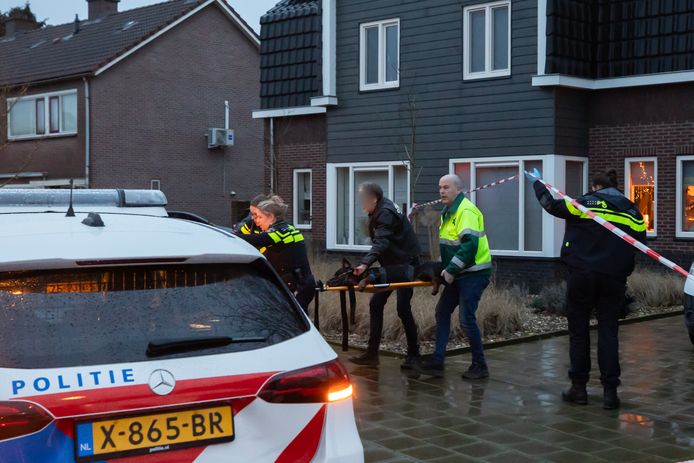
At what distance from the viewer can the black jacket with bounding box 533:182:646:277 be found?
7.83 m

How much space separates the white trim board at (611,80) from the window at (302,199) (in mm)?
6840

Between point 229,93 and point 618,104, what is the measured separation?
2124 cm

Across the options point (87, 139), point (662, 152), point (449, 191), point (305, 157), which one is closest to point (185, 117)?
point (87, 139)

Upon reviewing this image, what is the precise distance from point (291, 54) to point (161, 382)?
19582mm

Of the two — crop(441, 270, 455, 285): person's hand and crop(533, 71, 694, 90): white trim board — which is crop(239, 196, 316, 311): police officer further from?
crop(533, 71, 694, 90): white trim board

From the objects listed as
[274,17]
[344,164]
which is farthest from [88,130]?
[344,164]

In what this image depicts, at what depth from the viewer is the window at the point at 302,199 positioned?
22.7 m

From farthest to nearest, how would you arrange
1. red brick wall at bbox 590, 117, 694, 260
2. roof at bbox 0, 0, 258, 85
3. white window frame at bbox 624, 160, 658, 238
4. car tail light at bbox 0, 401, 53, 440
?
roof at bbox 0, 0, 258, 85 < white window frame at bbox 624, 160, 658, 238 < red brick wall at bbox 590, 117, 694, 260 < car tail light at bbox 0, 401, 53, 440

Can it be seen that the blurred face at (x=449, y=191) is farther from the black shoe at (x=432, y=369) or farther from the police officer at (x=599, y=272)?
the black shoe at (x=432, y=369)

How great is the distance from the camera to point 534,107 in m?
18.0

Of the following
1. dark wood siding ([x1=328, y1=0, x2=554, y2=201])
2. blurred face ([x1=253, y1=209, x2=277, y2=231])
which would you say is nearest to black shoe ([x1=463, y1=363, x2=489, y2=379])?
blurred face ([x1=253, y1=209, x2=277, y2=231])

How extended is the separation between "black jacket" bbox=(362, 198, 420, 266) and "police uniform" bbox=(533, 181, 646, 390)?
190 cm

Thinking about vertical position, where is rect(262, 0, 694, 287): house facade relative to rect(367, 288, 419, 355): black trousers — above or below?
above

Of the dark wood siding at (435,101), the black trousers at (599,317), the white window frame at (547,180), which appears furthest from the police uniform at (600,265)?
the dark wood siding at (435,101)
